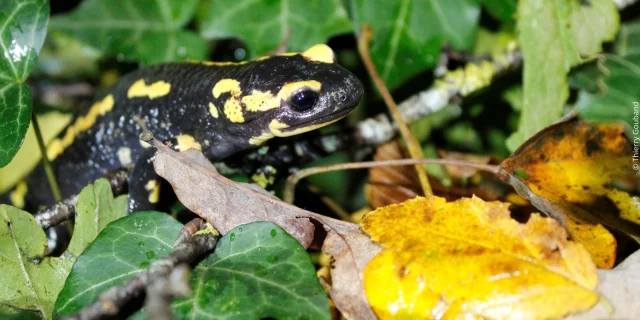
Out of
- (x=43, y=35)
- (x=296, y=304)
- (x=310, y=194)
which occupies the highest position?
(x=43, y=35)

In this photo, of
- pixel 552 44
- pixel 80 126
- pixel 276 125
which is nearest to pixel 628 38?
pixel 552 44

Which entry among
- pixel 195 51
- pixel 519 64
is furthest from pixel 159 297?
pixel 519 64

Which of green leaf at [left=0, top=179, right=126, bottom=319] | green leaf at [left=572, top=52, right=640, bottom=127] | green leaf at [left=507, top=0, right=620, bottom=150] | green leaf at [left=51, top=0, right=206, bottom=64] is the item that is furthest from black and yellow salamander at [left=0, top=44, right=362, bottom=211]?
green leaf at [left=572, top=52, right=640, bottom=127]

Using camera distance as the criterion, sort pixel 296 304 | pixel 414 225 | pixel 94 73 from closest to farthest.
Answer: pixel 296 304, pixel 414 225, pixel 94 73

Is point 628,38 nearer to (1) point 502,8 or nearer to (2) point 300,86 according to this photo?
(1) point 502,8

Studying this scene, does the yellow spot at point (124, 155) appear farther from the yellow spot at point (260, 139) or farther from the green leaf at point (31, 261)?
the green leaf at point (31, 261)

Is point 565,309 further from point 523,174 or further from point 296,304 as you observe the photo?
point 296,304
